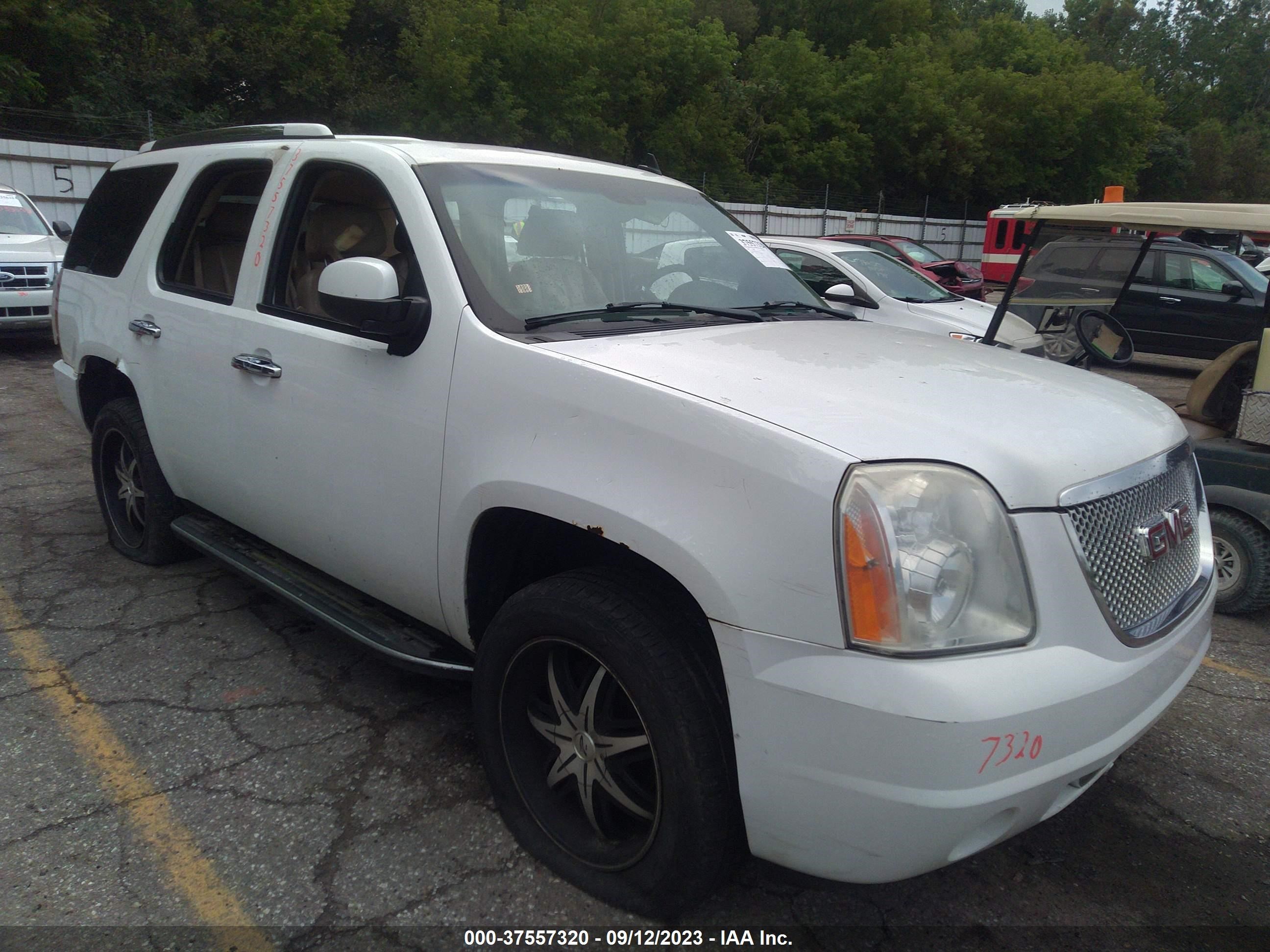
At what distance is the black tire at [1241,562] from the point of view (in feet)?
14.0

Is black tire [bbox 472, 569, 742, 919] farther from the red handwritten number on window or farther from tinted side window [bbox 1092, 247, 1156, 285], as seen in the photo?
tinted side window [bbox 1092, 247, 1156, 285]

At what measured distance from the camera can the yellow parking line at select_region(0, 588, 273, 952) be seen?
92.4 inches

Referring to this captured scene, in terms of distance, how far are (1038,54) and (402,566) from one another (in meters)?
53.2

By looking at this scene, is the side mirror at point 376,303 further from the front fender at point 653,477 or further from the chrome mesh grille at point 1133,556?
the chrome mesh grille at point 1133,556

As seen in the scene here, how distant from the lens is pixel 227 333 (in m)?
3.44

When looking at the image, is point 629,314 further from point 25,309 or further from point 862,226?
point 862,226

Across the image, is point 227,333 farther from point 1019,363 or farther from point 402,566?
point 1019,363

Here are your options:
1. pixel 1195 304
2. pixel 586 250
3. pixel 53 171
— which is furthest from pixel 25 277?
pixel 1195 304

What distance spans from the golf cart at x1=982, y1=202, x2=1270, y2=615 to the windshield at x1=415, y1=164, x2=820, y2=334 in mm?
1698

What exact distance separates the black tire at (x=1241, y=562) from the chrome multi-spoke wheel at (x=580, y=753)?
3.17 m

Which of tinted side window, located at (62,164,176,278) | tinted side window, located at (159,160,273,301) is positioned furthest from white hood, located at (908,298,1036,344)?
tinted side window, located at (62,164,176,278)

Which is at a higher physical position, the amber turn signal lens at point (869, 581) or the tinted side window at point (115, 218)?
the tinted side window at point (115, 218)

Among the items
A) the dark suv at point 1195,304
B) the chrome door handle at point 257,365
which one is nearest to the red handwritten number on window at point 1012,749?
the chrome door handle at point 257,365

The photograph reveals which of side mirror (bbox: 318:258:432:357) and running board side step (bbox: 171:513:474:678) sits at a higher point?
side mirror (bbox: 318:258:432:357)
